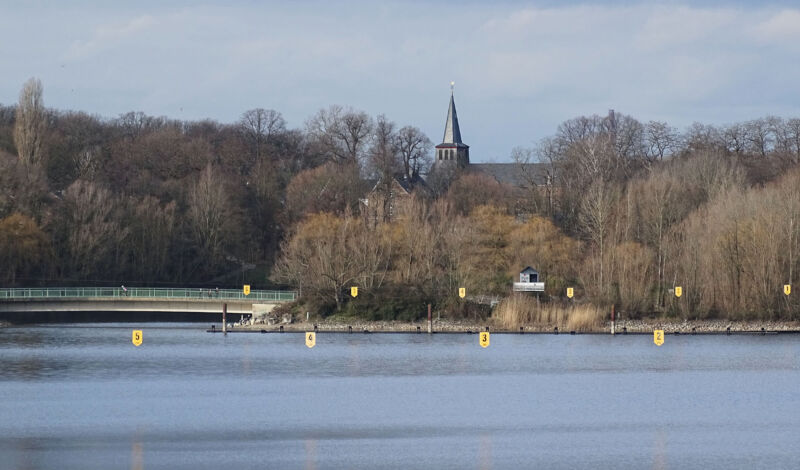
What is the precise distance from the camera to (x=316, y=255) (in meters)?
81.7

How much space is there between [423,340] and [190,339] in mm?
13468

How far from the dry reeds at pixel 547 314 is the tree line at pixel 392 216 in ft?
5.34

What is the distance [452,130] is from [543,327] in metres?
91.4

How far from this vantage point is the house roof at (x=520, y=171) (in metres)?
121

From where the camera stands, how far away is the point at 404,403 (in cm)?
4753

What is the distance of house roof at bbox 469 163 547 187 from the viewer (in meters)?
121

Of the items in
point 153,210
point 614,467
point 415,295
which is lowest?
point 614,467

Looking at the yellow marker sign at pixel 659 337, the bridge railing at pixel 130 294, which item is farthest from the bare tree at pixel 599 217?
the bridge railing at pixel 130 294

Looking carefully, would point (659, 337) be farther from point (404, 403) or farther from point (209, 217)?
point (209, 217)

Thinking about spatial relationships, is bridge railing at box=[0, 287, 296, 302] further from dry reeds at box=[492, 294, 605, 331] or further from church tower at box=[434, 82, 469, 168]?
church tower at box=[434, 82, 469, 168]

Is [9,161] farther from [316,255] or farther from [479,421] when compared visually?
[479,421]

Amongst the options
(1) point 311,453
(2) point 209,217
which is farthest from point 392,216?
(1) point 311,453

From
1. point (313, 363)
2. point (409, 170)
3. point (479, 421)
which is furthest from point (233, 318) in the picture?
point (479, 421)

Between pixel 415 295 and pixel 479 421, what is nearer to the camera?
pixel 479 421
